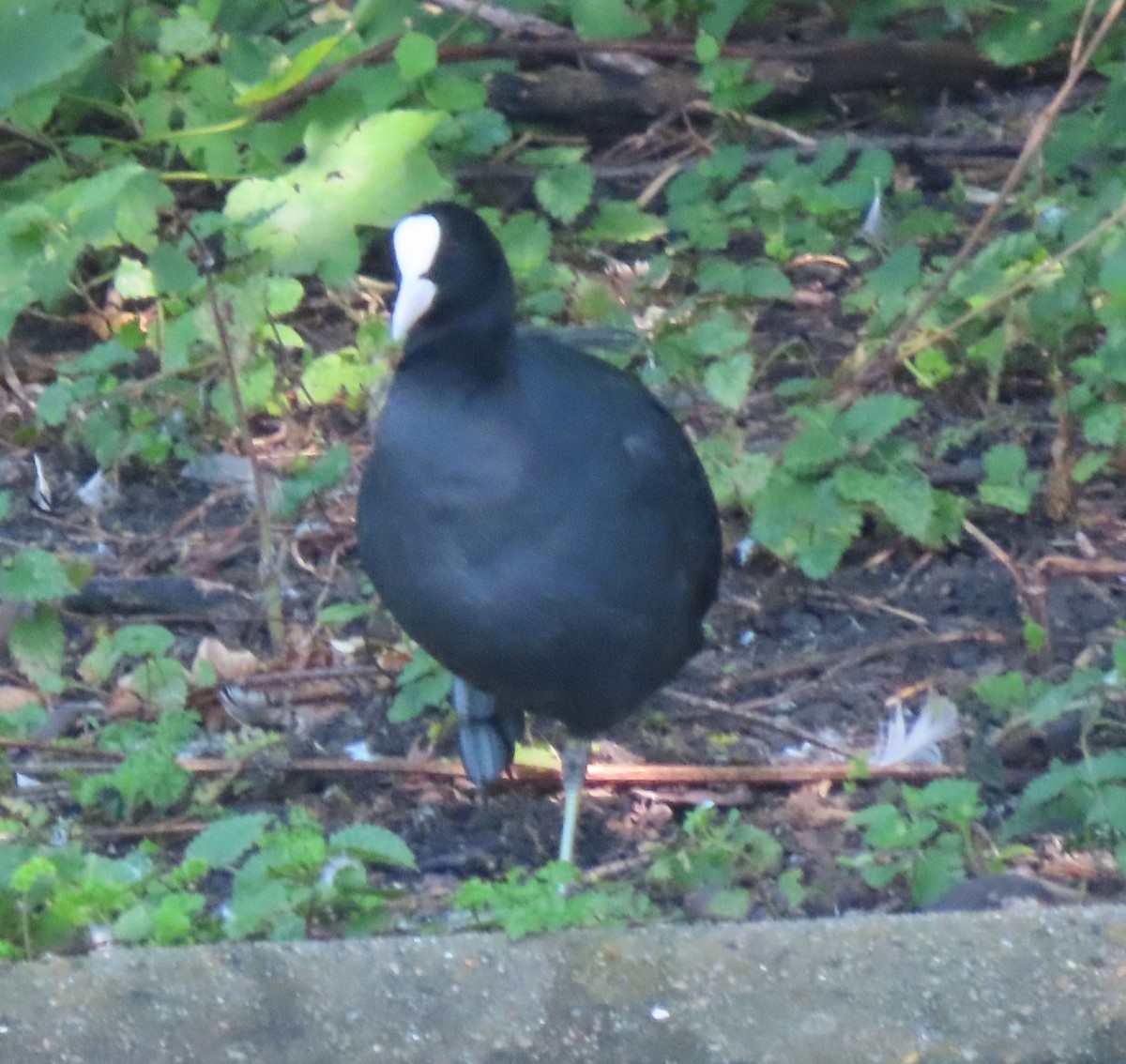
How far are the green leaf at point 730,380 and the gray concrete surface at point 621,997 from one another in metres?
1.85

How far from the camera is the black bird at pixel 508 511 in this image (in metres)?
2.90

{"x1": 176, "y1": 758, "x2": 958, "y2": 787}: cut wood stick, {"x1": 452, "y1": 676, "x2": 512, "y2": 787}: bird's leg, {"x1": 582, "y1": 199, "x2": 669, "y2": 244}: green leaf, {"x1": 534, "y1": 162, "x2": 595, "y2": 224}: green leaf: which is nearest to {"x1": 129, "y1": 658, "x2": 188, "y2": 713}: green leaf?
{"x1": 176, "y1": 758, "x2": 958, "y2": 787}: cut wood stick

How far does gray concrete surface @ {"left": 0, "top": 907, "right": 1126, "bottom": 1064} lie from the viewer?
196 centimetres

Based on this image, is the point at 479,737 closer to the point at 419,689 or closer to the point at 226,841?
the point at 419,689

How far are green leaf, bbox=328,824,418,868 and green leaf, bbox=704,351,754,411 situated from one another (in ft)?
5.12

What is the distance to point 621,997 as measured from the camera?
205 centimetres

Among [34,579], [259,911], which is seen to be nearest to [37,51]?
[34,579]

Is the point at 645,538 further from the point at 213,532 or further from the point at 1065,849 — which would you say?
A: the point at 213,532

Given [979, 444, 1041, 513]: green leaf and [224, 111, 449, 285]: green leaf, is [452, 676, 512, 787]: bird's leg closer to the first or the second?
[224, 111, 449, 285]: green leaf

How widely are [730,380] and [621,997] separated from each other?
6.74ft

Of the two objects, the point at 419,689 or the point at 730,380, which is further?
the point at 730,380

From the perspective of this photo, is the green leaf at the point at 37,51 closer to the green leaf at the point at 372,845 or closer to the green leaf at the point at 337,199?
the green leaf at the point at 337,199

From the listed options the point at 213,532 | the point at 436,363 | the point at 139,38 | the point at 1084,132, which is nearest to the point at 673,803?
the point at 436,363

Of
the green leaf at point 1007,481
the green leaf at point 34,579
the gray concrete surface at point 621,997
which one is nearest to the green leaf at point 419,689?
the green leaf at point 34,579
